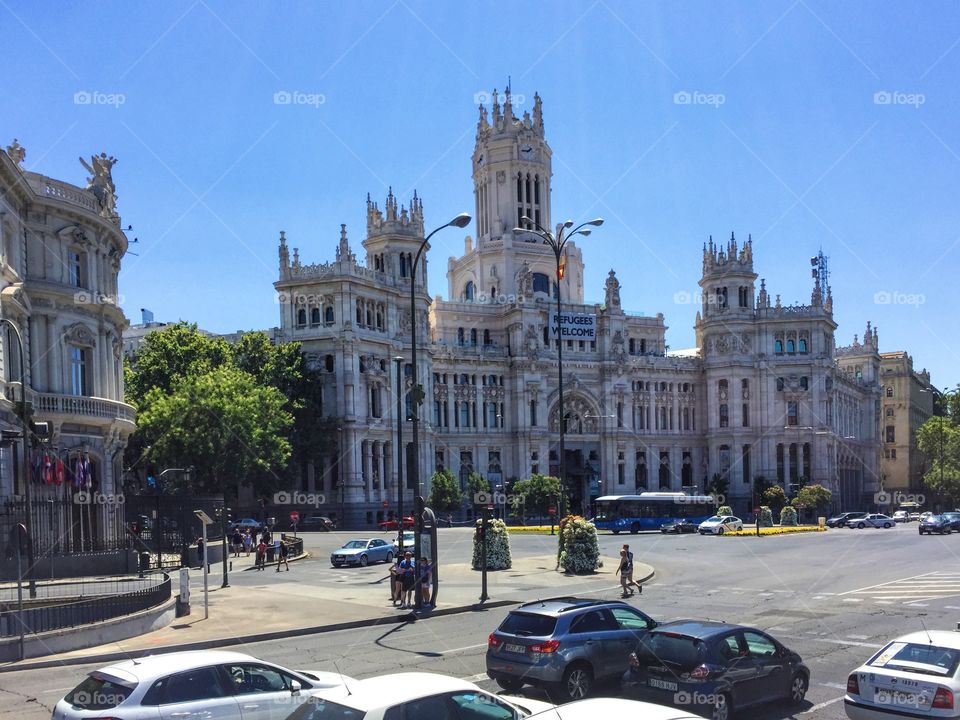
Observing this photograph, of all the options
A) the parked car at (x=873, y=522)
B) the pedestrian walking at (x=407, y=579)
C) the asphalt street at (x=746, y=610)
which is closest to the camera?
the asphalt street at (x=746, y=610)

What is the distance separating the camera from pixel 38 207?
128 ft

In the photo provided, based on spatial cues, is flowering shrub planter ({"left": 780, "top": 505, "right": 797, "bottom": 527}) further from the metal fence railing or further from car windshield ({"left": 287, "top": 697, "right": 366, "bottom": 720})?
car windshield ({"left": 287, "top": 697, "right": 366, "bottom": 720})

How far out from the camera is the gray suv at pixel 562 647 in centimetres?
1506

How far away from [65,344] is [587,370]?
214ft

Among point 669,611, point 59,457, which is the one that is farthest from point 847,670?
point 59,457

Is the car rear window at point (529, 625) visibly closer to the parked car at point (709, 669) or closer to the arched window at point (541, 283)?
the parked car at point (709, 669)

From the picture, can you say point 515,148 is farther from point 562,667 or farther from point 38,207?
point 562,667

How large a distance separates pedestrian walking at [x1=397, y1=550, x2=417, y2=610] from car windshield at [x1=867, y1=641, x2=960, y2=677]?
604 inches

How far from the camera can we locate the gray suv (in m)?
15.1

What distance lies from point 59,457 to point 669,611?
84.2 feet

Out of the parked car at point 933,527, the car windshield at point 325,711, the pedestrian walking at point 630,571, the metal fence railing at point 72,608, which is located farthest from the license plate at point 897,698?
the parked car at point 933,527

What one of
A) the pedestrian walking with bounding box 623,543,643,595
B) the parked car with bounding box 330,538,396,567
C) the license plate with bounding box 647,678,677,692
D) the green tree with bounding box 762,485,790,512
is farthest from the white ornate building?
the license plate with bounding box 647,678,677,692

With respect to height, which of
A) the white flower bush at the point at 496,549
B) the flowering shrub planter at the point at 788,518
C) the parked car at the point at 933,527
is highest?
the white flower bush at the point at 496,549

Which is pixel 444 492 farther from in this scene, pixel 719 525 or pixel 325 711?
pixel 325 711
